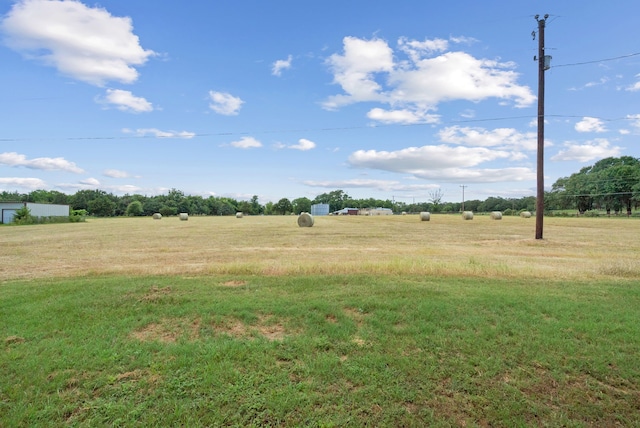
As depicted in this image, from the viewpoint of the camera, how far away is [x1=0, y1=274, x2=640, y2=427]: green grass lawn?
3.72m

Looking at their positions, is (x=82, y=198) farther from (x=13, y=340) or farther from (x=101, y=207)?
(x=13, y=340)

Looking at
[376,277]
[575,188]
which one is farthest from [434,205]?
[376,277]

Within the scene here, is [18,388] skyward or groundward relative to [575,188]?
groundward

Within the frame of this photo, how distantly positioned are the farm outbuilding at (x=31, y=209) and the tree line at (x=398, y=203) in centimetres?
3130

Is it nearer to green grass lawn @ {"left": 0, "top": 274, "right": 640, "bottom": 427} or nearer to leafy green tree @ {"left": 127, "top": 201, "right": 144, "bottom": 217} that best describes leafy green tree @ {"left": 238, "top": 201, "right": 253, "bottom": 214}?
leafy green tree @ {"left": 127, "top": 201, "right": 144, "bottom": 217}

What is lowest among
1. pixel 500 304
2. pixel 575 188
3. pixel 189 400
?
pixel 189 400

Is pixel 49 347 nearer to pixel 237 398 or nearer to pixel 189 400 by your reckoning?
pixel 189 400

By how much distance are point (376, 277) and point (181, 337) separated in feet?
15.2

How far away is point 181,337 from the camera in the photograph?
5270mm

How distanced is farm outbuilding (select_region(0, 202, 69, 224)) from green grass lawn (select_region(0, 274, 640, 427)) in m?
60.7

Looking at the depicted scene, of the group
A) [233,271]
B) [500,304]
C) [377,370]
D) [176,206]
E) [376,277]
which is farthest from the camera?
[176,206]

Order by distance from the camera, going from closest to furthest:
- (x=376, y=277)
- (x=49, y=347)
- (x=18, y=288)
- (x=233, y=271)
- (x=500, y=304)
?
(x=49, y=347)
(x=500, y=304)
(x=18, y=288)
(x=376, y=277)
(x=233, y=271)

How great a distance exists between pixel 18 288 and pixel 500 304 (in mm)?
10016

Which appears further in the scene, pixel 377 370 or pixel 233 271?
pixel 233 271
